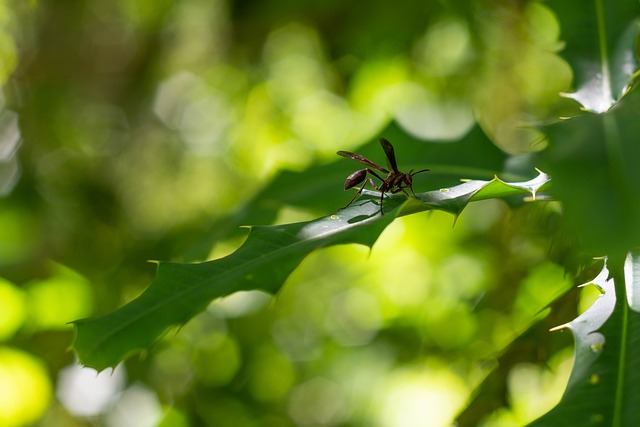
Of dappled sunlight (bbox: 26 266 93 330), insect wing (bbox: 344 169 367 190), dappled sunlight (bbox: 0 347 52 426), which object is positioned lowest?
dappled sunlight (bbox: 0 347 52 426)

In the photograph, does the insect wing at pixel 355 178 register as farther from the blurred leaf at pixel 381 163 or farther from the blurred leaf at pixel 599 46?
the blurred leaf at pixel 599 46

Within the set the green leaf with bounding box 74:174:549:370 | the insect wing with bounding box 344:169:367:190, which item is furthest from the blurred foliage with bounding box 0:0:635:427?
the green leaf with bounding box 74:174:549:370

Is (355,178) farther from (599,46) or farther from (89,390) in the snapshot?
(89,390)

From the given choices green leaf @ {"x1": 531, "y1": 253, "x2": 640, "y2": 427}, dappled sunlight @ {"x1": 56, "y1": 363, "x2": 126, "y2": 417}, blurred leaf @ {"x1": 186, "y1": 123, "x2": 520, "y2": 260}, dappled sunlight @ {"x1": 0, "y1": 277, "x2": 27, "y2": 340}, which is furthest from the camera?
dappled sunlight @ {"x1": 56, "y1": 363, "x2": 126, "y2": 417}

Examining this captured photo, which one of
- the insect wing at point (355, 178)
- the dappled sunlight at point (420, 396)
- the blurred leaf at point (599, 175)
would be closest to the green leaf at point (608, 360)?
the blurred leaf at point (599, 175)

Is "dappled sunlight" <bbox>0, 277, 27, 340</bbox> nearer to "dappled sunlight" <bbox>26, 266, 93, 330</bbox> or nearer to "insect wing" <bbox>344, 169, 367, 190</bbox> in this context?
"dappled sunlight" <bbox>26, 266, 93, 330</bbox>

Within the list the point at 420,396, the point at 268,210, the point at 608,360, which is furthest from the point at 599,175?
the point at 420,396
